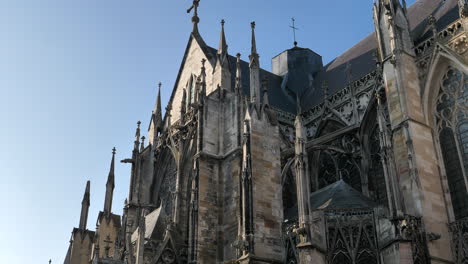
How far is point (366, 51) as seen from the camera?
18.4 m

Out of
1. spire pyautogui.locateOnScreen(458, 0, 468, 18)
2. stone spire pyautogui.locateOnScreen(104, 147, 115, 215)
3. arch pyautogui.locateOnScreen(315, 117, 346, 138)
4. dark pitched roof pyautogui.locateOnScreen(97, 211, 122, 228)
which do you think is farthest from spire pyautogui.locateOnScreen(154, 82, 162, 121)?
spire pyautogui.locateOnScreen(458, 0, 468, 18)

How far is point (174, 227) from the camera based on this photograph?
13508 mm

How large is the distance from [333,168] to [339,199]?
12.5 feet

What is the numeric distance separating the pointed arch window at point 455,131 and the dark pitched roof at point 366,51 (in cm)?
172

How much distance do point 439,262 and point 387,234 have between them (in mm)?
1063

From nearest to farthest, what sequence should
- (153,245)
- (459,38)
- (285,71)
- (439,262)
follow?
(439,262)
(459,38)
(153,245)
(285,71)

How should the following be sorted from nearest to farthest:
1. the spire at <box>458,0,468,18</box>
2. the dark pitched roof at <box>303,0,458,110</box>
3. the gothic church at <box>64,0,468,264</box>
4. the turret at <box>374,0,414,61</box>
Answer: the gothic church at <box>64,0,468,264</box>
the spire at <box>458,0,468,18</box>
the turret at <box>374,0,414,61</box>
the dark pitched roof at <box>303,0,458,110</box>

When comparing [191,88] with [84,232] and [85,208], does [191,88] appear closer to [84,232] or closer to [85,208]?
[85,208]

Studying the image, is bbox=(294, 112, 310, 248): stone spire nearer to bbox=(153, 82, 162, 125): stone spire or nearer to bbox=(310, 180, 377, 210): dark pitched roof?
bbox=(310, 180, 377, 210): dark pitched roof

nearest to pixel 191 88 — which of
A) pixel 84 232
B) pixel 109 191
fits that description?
pixel 109 191

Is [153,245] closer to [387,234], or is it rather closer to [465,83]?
[387,234]

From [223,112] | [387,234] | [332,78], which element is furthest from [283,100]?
[387,234]

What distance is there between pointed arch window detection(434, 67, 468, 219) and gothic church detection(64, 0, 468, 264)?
23mm

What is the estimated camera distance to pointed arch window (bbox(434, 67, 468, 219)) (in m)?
10.8
